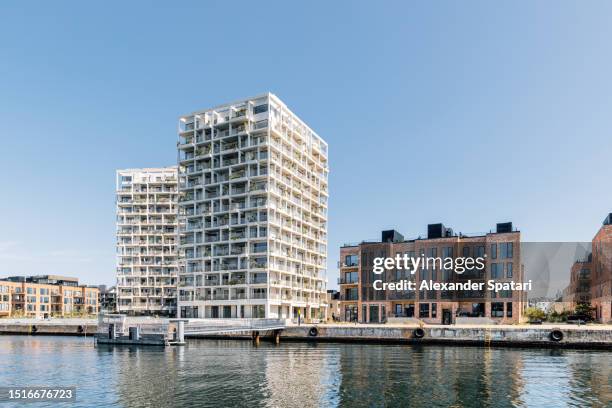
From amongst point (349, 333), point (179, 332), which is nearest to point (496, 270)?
point (349, 333)

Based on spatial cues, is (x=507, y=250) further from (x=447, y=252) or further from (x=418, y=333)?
(x=418, y=333)

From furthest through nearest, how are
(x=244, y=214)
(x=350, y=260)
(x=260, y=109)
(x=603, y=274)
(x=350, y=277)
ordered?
1. (x=350, y=260)
2. (x=350, y=277)
3. (x=260, y=109)
4. (x=244, y=214)
5. (x=603, y=274)

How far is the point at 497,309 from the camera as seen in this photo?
363 ft

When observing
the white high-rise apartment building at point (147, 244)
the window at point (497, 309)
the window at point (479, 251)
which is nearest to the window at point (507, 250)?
the window at point (479, 251)

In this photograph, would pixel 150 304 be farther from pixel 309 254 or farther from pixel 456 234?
pixel 456 234

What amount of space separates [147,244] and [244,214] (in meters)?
68.2

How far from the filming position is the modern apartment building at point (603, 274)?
103062 millimetres

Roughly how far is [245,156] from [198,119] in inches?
695

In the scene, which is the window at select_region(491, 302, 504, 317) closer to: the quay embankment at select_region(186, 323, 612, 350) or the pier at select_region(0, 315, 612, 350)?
the pier at select_region(0, 315, 612, 350)

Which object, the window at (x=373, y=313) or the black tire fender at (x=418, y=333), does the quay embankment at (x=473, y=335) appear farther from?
the window at (x=373, y=313)

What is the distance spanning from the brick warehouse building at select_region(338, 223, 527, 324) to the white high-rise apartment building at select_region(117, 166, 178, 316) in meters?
72.9

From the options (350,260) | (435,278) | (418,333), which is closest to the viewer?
(418,333)

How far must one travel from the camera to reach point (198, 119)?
433 ft

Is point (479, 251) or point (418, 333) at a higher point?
point (479, 251)
